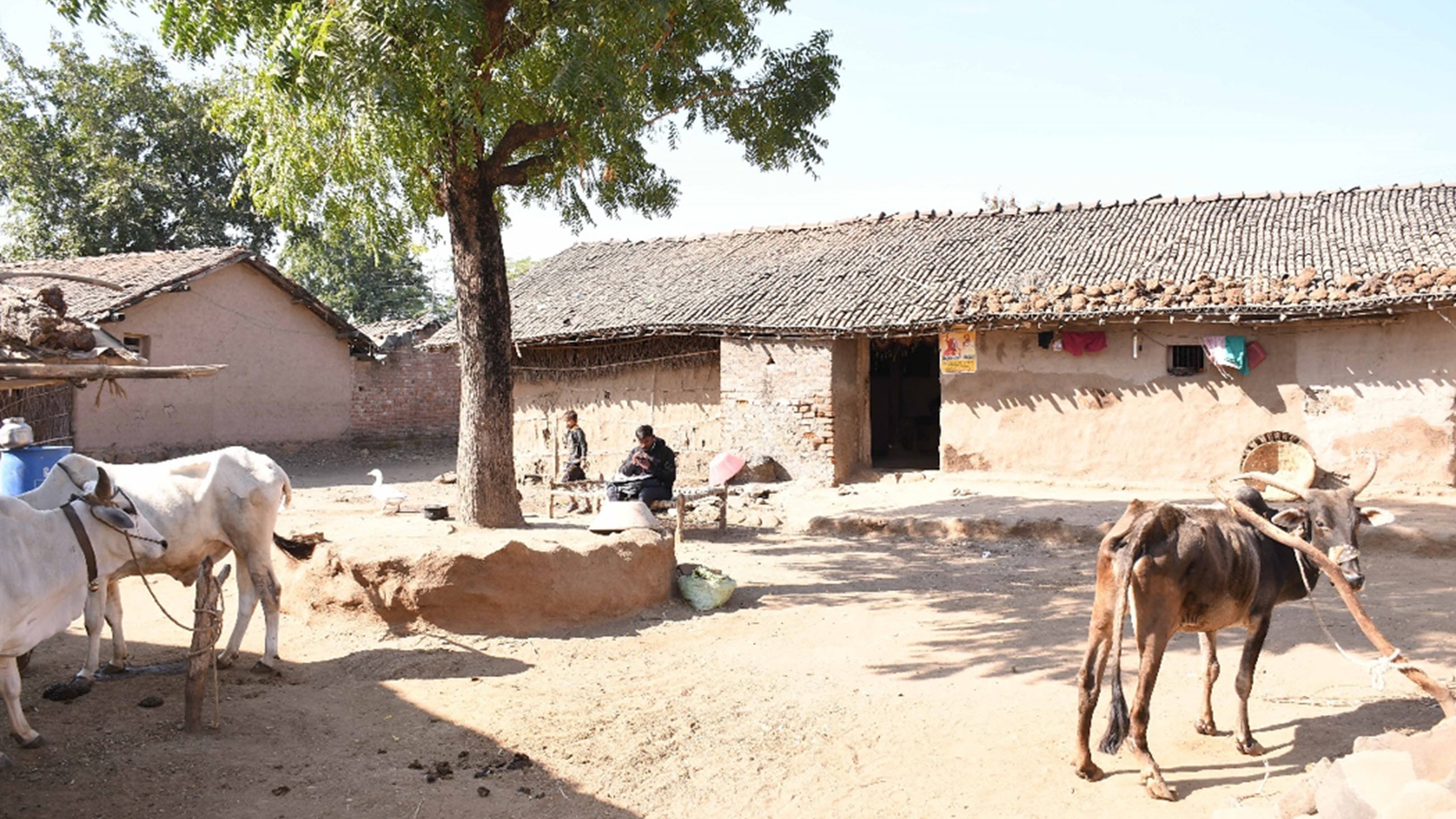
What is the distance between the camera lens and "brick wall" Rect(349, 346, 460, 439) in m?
21.9

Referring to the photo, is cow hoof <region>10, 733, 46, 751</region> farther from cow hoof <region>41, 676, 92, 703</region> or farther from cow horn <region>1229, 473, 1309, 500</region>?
cow horn <region>1229, 473, 1309, 500</region>

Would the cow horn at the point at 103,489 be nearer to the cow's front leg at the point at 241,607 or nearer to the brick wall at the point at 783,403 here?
the cow's front leg at the point at 241,607

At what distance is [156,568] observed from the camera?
620 cm

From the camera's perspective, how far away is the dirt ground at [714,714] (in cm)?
467

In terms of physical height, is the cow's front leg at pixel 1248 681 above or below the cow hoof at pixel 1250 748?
above

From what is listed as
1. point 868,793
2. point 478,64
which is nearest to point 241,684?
point 868,793

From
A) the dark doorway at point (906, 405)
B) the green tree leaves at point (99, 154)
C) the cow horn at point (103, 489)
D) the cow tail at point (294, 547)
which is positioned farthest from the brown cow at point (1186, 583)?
the green tree leaves at point (99, 154)

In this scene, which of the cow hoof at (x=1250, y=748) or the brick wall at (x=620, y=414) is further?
the brick wall at (x=620, y=414)

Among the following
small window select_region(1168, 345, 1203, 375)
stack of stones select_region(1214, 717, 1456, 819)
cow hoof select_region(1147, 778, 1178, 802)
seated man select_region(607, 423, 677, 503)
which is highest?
small window select_region(1168, 345, 1203, 375)

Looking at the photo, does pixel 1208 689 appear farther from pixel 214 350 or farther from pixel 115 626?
pixel 214 350

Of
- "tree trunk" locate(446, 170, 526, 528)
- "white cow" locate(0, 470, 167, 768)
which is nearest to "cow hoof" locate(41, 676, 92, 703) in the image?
"white cow" locate(0, 470, 167, 768)

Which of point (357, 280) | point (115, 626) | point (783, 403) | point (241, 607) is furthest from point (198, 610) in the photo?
point (357, 280)

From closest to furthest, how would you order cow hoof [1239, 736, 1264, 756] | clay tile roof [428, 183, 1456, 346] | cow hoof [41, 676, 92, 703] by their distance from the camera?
cow hoof [1239, 736, 1264, 756] → cow hoof [41, 676, 92, 703] → clay tile roof [428, 183, 1456, 346]

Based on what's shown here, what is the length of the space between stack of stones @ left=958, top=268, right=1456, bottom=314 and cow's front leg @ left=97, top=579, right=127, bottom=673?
34.7 ft
